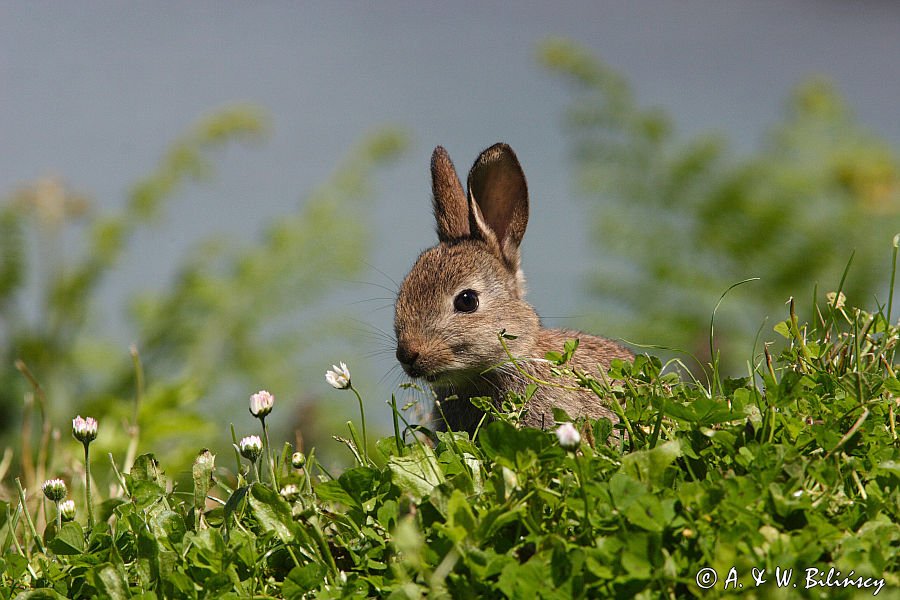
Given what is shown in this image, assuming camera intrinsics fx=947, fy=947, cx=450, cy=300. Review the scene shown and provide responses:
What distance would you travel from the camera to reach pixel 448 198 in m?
5.23

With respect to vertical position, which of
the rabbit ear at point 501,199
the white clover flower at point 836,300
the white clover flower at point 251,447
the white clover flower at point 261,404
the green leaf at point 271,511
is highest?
the rabbit ear at point 501,199

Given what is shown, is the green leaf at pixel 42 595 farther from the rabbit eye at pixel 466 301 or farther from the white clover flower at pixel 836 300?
the rabbit eye at pixel 466 301

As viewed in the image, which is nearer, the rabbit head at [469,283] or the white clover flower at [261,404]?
the white clover flower at [261,404]

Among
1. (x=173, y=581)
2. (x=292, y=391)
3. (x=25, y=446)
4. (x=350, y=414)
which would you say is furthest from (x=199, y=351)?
(x=173, y=581)

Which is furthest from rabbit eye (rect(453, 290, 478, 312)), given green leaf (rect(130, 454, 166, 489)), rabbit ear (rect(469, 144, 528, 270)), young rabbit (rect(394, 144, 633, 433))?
green leaf (rect(130, 454, 166, 489))

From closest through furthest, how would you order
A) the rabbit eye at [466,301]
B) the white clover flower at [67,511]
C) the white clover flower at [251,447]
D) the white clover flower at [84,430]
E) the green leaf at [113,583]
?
the green leaf at [113,583], the white clover flower at [251,447], the white clover flower at [84,430], the white clover flower at [67,511], the rabbit eye at [466,301]

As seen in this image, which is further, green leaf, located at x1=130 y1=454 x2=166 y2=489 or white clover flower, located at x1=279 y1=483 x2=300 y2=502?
green leaf, located at x1=130 y1=454 x2=166 y2=489

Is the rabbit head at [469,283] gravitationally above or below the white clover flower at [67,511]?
above

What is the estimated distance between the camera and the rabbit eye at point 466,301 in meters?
4.79

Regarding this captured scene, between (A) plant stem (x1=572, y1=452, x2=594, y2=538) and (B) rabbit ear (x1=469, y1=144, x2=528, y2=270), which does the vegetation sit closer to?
(A) plant stem (x1=572, y1=452, x2=594, y2=538)

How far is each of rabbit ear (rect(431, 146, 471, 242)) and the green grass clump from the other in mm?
2584

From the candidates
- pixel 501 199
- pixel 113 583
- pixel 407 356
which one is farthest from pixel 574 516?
pixel 501 199

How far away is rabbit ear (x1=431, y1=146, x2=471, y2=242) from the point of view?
5.22m

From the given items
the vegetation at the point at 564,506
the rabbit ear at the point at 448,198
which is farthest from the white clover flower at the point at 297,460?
the rabbit ear at the point at 448,198
